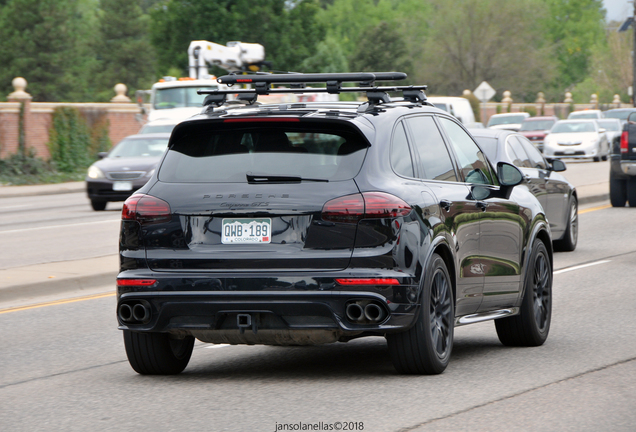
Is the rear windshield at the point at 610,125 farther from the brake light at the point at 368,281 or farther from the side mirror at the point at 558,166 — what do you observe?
the brake light at the point at 368,281

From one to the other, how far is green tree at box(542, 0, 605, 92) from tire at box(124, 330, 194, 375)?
13298cm

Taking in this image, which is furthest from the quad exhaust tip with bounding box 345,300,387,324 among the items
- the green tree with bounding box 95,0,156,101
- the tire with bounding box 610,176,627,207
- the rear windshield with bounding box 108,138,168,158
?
the green tree with bounding box 95,0,156,101

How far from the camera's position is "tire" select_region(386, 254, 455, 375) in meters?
6.32

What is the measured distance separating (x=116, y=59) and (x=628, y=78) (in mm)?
50047

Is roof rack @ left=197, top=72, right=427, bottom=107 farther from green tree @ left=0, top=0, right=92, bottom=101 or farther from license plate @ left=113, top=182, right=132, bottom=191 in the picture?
green tree @ left=0, top=0, right=92, bottom=101

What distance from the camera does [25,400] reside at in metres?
6.27

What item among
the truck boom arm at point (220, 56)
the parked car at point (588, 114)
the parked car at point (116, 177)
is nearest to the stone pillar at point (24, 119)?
the truck boom arm at point (220, 56)

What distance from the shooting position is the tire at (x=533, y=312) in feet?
25.7

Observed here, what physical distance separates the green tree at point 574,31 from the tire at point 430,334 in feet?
436

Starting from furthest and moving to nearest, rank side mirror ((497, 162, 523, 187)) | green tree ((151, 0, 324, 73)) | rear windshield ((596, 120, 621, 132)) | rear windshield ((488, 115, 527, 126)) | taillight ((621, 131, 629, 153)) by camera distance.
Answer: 1. green tree ((151, 0, 324, 73))
2. rear windshield ((488, 115, 527, 126))
3. rear windshield ((596, 120, 621, 132))
4. taillight ((621, 131, 629, 153))
5. side mirror ((497, 162, 523, 187))

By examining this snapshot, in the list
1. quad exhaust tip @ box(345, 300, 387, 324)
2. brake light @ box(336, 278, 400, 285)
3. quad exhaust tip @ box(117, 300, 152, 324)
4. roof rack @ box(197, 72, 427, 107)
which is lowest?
quad exhaust tip @ box(117, 300, 152, 324)

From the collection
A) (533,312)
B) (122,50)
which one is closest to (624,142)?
(533,312)

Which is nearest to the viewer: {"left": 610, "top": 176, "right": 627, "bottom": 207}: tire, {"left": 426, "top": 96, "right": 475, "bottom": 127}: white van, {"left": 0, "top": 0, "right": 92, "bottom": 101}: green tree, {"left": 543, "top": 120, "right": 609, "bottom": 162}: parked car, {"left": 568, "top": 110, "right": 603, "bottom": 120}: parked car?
{"left": 610, "top": 176, "right": 627, "bottom": 207}: tire

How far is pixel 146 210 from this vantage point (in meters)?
6.43
